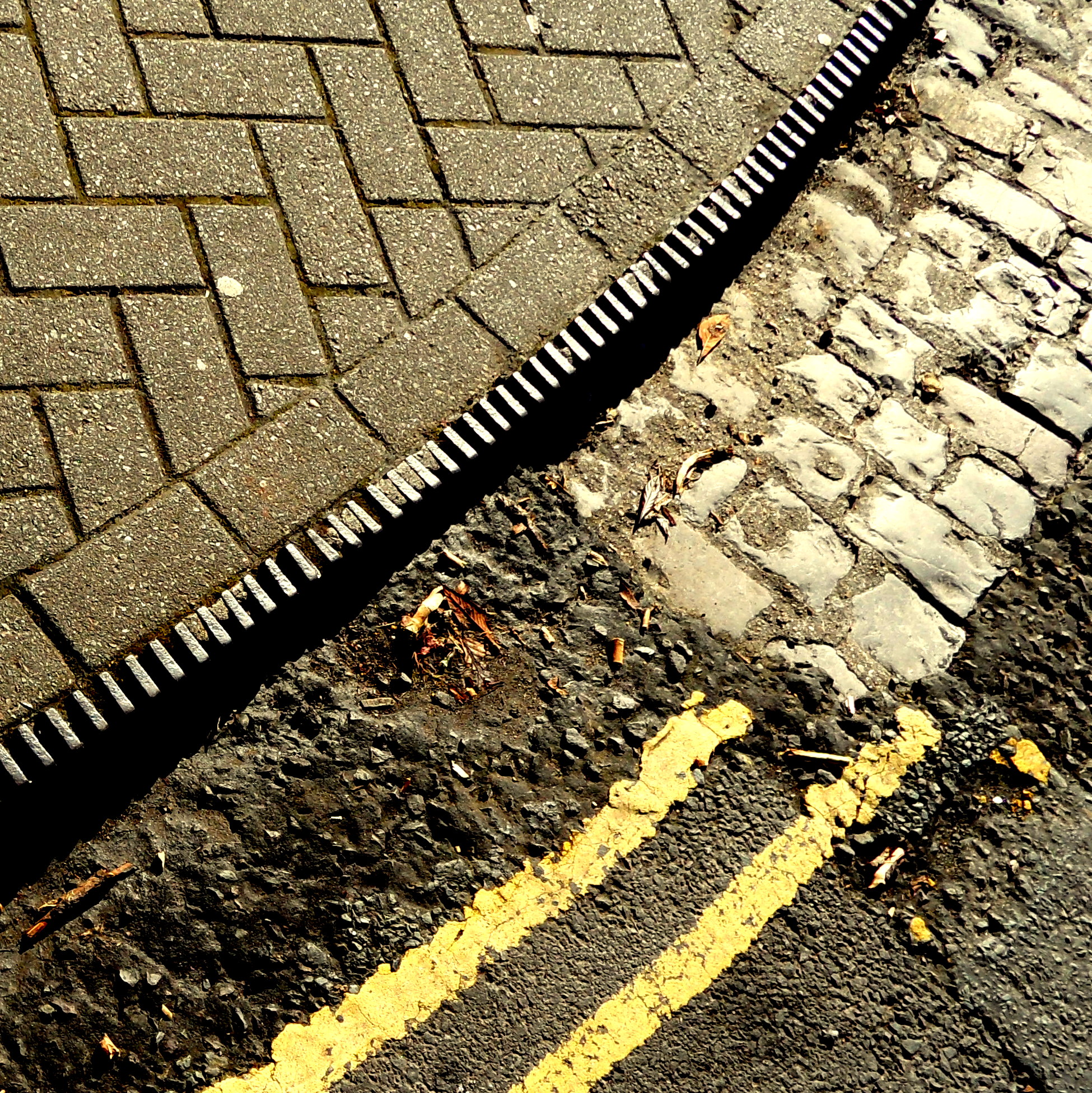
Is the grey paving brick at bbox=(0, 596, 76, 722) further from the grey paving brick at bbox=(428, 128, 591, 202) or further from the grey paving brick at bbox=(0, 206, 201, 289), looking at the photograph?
the grey paving brick at bbox=(428, 128, 591, 202)

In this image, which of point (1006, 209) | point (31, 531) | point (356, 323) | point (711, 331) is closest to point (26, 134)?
point (356, 323)

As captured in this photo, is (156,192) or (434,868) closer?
(434,868)

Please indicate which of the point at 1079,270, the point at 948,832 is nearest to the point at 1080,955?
the point at 948,832

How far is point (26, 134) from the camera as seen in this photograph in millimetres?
2729

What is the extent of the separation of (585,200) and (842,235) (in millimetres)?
901

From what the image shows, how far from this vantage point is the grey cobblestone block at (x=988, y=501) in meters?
3.03

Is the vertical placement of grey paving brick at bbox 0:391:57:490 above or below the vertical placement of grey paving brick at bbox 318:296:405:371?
below

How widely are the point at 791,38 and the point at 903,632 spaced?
6.42ft

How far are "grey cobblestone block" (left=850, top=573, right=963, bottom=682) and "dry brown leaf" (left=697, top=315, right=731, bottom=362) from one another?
33.2 inches

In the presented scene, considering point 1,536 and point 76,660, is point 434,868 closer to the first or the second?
point 76,660

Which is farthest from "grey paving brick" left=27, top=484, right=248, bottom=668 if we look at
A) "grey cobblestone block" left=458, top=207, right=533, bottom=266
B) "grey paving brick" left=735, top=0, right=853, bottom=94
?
"grey paving brick" left=735, top=0, right=853, bottom=94

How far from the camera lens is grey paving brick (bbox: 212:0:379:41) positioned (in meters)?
3.00

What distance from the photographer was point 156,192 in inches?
108

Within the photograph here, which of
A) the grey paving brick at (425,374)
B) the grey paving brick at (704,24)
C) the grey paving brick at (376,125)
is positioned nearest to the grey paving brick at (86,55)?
the grey paving brick at (376,125)
